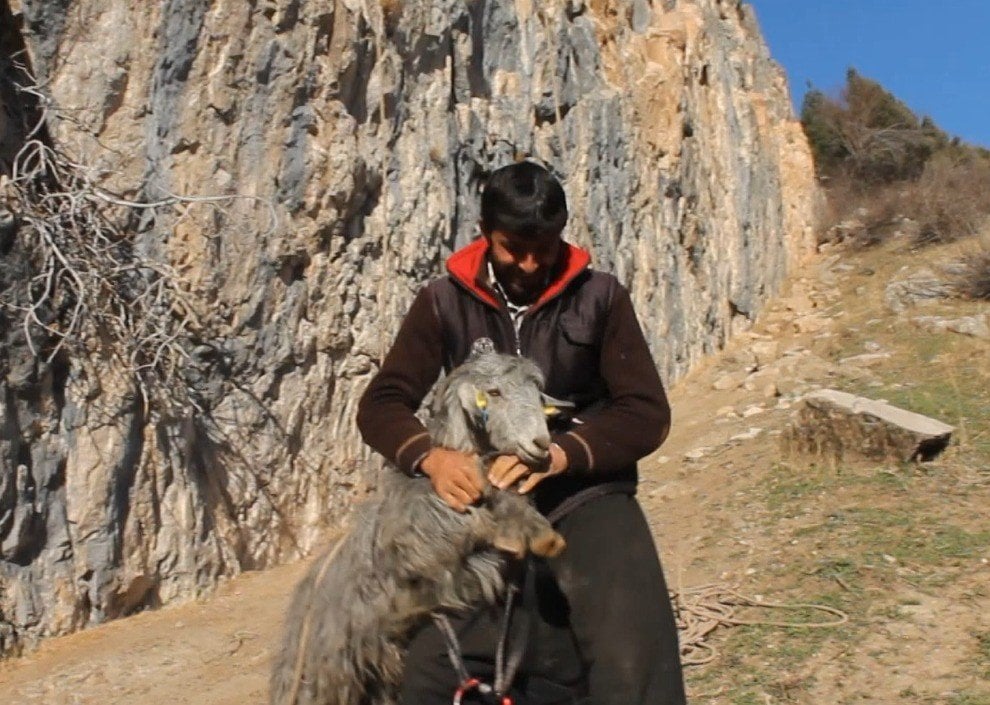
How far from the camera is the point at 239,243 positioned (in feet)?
19.2

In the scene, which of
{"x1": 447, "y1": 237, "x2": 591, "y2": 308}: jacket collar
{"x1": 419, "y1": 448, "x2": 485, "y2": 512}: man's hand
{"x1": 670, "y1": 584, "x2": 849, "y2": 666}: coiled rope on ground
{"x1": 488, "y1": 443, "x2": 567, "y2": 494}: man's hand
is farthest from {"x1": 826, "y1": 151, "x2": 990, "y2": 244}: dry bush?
{"x1": 419, "y1": 448, "x2": 485, "y2": 512}: man's hand

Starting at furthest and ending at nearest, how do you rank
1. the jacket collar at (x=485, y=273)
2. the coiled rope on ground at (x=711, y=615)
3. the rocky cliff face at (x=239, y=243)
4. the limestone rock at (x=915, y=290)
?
the limestone rock at (x=915, y=290) < the rocky cliff face at (x=239, y=243) < the coiled rope on ground at (x=711, y=615) < the jacket collar at (x=485, y=273)

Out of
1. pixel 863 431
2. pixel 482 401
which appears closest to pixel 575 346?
pixel 482 401

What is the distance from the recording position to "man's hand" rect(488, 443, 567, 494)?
2.26 metres

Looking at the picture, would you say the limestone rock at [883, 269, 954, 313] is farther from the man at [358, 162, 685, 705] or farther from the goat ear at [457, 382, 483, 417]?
the goat ear at [457, 382, 483, 417]

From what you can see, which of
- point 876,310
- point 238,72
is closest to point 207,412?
point 238,72

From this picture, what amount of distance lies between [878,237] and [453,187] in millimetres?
13358

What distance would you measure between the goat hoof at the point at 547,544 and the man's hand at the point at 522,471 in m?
0.15

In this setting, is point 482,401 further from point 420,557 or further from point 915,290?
point 915,290

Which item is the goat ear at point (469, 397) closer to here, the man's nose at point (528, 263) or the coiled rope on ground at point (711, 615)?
the man's nose at point (528, 263)

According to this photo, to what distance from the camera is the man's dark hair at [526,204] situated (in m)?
2.39

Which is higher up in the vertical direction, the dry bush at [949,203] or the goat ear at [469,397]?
the dry bush at [949,203]

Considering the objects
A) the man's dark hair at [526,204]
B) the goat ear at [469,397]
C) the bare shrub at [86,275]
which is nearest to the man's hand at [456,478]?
the goat ear at [469,397]

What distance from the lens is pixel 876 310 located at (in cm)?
1406
